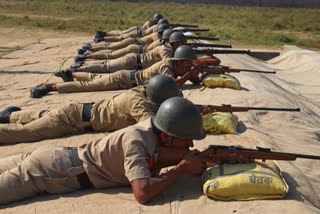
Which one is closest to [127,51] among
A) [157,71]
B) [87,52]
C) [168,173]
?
[87,52]

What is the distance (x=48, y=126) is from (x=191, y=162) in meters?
2.67

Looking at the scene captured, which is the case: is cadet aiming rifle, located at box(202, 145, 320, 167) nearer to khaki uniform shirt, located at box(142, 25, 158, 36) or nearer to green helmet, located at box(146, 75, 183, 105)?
green helmet, located at box(146, 75, 183, 105)

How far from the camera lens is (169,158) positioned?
337cm

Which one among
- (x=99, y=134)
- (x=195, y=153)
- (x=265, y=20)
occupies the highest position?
(x=195, y=153)

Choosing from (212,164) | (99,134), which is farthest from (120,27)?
(212,164)

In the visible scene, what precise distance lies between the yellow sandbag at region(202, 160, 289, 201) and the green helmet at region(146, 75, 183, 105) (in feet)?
4.86

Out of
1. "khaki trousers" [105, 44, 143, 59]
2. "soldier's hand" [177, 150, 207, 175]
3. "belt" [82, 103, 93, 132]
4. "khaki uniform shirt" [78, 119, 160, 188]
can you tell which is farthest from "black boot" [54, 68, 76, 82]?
"soldier's hand" [177, 150, 207, 175]

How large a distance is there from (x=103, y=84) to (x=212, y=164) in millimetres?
4716

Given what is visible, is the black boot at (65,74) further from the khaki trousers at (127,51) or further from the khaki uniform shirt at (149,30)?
the khaki uniform shirt at (149,30)

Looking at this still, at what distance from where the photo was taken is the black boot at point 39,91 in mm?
7562

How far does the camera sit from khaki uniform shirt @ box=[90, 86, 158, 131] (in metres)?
4.62

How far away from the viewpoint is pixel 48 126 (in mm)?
5195

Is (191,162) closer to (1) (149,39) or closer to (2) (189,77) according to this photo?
(2) (189,77)

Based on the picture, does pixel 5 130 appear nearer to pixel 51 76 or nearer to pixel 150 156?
pixel 150 156
